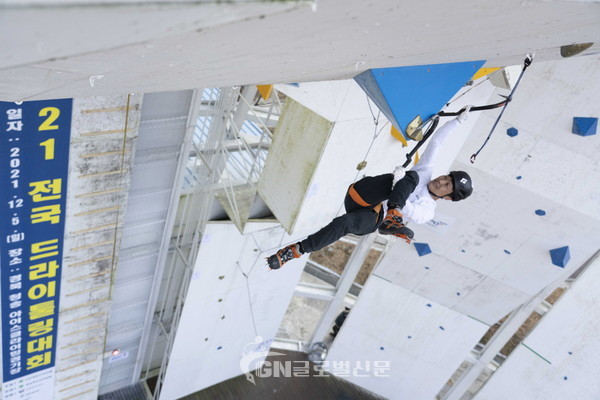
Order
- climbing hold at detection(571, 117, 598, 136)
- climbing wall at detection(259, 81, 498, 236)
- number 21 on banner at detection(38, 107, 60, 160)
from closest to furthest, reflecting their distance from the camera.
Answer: number 21 on banner at detection(38, 107, 60, 160) < climbing wall at detection(259, 81, 498, 236) < climbing hold at detection(571, 117, 598, 136)

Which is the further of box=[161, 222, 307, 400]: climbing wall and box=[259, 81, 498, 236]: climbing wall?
box=[161, 222, 307, 400]: climbing wall

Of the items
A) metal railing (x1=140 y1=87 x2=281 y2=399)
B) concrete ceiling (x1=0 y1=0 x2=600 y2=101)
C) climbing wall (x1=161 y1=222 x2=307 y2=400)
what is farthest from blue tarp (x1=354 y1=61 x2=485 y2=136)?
climbing wall (x1=161 y1=222 x2=307 y2=400)

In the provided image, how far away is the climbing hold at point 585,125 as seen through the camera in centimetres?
521

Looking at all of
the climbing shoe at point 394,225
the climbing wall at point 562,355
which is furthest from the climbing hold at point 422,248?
the climbing shoe at point 394,225

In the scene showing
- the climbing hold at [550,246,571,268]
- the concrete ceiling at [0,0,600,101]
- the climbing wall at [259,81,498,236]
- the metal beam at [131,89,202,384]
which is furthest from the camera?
the climbing hold at [550,246,571,268]

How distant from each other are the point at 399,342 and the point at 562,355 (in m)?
2.39

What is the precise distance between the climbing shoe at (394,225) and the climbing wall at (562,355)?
13.1 ft

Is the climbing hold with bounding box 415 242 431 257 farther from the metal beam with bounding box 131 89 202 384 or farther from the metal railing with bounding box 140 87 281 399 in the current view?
the metal beam with bounding box 131 89 202 384

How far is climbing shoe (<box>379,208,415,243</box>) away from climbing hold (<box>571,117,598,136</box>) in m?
2.61

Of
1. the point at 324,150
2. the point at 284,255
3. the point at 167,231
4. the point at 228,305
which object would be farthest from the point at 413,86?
the point at 228,305

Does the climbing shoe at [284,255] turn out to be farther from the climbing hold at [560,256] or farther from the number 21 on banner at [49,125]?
the climbing hold at [560,256]

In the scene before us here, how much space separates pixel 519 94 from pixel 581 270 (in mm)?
2892

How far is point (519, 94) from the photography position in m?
5.43

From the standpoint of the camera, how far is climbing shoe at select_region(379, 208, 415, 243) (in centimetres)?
374
